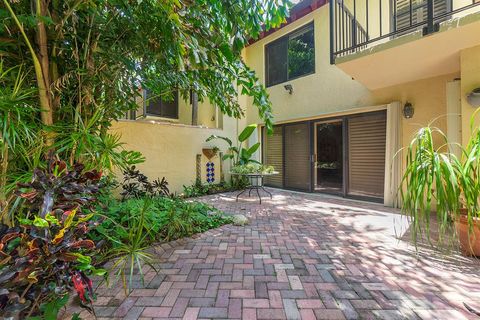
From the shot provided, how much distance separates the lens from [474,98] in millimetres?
3389

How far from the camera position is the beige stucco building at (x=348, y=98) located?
366 centimetres

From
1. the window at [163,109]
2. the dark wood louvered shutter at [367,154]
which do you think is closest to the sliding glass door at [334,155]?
the dark wood louvered shutter at [367,154]

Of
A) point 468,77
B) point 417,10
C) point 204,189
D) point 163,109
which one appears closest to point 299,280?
point 468,77

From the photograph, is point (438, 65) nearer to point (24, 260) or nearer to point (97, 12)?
point (97, 12)

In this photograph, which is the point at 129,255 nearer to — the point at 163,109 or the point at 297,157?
the point at 297,157

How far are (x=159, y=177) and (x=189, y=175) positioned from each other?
954mm

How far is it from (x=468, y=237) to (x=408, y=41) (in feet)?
8.82

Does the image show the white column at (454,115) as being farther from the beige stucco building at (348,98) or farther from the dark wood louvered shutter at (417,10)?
the dark wood louvered shutter at (417,10)

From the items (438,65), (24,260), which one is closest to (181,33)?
(24,260)

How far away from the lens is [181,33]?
224cm

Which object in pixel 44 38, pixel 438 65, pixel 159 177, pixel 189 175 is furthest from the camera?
pixel 189 175

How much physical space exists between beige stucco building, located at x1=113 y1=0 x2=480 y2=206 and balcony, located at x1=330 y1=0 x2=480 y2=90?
0.02 meters

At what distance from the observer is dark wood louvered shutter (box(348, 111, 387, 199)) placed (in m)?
5.44

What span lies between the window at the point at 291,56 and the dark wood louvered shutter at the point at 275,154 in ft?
5.72
